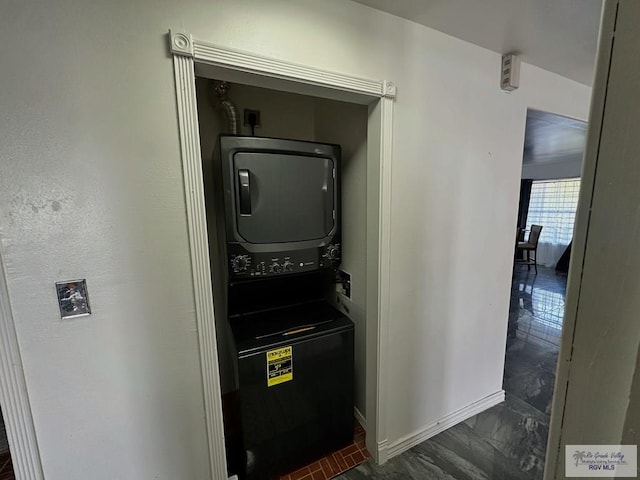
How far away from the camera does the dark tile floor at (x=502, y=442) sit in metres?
1.51

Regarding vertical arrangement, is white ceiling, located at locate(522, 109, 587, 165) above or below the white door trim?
above

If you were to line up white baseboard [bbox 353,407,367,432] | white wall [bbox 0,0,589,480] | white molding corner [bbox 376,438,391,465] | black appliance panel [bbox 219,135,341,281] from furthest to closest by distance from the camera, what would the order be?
white baseboard [bbox 353,407,367,432], white molding corner [bbox 376,438,391,465], black appliance panel [bbox 219,135,341,281], white wall [bbox 0,0,589,480]

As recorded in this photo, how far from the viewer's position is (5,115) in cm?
78

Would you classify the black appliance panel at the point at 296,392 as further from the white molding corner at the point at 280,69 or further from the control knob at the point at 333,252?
the white molding corner at the point at 280,69

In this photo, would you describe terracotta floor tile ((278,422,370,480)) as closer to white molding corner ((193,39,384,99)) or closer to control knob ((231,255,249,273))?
control knob ((231,255,249,273))

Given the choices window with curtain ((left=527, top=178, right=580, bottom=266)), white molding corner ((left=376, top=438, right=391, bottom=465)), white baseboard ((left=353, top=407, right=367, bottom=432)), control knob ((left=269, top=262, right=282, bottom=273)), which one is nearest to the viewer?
control knob ((left=269, top=262, right=282, bottom=273))

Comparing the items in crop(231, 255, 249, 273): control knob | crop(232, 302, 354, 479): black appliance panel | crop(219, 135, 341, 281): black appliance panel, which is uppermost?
crop(219, 135, 341, 281): black appliance panel

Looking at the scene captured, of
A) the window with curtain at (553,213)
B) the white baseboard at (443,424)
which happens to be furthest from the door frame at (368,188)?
the window with curtain at (553,213)

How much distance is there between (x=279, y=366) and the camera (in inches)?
54.2

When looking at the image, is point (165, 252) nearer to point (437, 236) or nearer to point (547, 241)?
point (437, 236)

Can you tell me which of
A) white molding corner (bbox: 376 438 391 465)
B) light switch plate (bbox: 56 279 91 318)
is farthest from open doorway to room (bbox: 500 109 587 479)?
light switch plate (bbox: 56 279 91 318)

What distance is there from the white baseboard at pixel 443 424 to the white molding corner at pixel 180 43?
85.0 inches

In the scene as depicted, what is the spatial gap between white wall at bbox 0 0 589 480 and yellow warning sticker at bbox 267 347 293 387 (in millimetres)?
358

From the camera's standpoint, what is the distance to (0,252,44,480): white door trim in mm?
833
